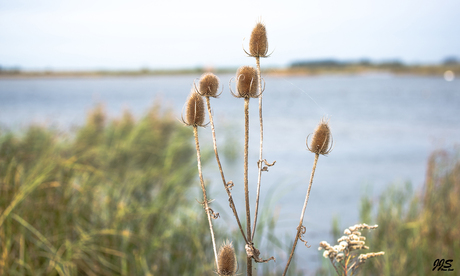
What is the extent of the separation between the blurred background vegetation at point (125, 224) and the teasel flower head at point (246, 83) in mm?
2657

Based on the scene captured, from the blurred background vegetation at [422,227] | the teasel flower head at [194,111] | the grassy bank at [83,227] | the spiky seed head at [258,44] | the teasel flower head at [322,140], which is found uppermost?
the spiky seed head at [258,44]

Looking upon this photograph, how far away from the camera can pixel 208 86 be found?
0.68 m

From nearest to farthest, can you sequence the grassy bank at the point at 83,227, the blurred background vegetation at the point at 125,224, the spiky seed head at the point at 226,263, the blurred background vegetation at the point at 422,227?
1. the spiky seed head at the point at 226,263
2. the grassy bank at the point at 83,227
3. the blurred background vegetation at the point at 125,224
4. the blurred background vegetation at the point at 422,227

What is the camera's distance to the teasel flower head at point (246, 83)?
0.67 metres

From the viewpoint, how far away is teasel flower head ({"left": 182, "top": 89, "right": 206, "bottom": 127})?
679mm

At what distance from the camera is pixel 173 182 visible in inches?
171

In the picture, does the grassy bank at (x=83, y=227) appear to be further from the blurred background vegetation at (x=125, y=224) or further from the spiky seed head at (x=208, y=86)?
the spiky seed head at (x=208, y=86)

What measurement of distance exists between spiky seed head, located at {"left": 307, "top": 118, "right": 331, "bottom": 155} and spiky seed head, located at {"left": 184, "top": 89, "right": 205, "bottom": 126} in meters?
0.19

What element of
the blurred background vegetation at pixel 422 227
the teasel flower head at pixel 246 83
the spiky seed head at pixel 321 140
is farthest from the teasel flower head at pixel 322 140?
the blurred background vegetation at pixel 422 227

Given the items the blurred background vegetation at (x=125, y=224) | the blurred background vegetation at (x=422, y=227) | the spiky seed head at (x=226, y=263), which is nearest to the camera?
the spiky seed head at (x=226, y=263)

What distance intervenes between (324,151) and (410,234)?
16.0 ft

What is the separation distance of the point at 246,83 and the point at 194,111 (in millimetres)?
102

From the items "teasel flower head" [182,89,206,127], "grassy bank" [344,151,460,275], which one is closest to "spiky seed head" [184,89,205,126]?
"teasel flower head" [182,89,206,127]

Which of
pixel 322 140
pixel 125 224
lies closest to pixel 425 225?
pixel 125 224
